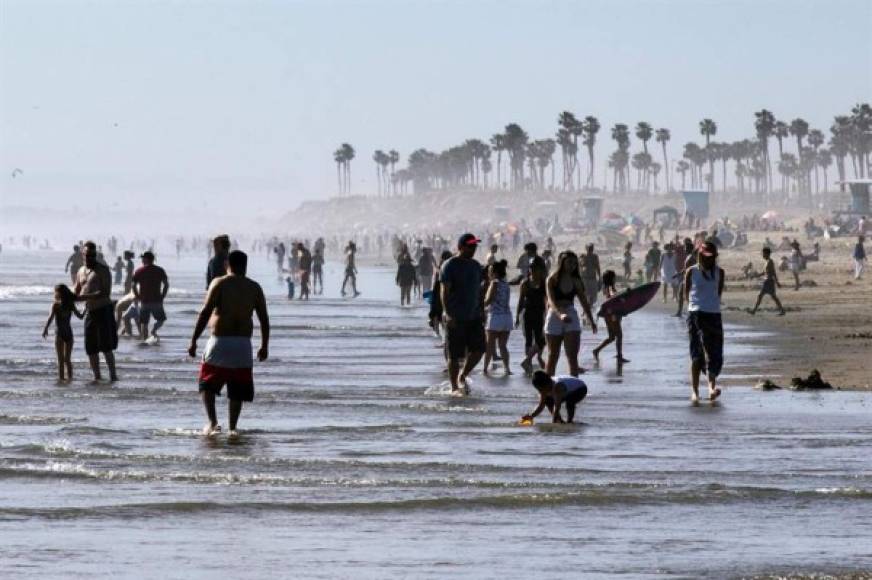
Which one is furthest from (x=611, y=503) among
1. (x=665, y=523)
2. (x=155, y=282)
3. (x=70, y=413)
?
(x=155, y=282)

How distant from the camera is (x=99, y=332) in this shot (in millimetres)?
19344

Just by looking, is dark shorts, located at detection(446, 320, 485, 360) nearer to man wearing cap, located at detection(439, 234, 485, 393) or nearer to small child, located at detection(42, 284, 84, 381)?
man wearing cap, located at detection(439, 234, 485, 393)

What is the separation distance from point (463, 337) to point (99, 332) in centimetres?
397

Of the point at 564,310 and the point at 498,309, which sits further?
the point at 498,309

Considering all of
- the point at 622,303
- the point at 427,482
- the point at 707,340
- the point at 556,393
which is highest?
the point at 622,303

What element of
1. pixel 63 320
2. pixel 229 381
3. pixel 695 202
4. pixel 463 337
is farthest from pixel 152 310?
pixel 695 202

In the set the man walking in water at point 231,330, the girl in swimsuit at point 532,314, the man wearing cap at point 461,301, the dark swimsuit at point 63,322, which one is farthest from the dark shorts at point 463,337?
the dark swimsuit at point 63,322

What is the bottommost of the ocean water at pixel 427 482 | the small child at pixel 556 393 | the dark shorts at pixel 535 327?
the ocean water at pixel 427 482

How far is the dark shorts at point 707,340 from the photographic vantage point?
17.1m

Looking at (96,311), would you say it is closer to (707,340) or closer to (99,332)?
(99,332)

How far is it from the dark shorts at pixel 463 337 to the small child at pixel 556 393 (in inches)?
115

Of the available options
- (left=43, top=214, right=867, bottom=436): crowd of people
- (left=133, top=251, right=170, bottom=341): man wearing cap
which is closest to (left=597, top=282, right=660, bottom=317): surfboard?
(left=43, top=214, right=867, bottom=436): crowd of people

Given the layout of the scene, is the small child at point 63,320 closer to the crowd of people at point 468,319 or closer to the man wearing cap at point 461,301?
the crowd of people at point 468,319

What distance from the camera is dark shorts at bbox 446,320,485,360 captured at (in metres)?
17.8
